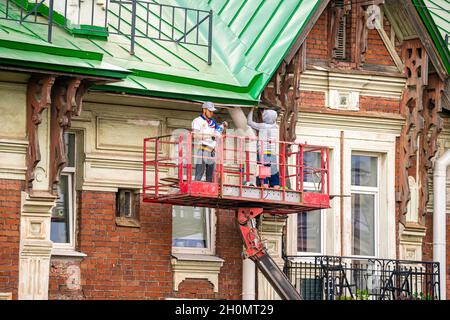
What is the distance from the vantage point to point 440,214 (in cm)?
3073

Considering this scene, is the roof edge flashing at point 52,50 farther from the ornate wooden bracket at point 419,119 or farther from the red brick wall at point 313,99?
the ornate wooden bracket at point 419,119

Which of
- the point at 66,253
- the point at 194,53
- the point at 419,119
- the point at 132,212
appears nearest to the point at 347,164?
the point at 419,119

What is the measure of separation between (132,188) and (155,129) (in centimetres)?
97

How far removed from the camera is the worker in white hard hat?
A: 2727 cm

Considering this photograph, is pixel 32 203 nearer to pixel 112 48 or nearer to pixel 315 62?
pixel 112 48

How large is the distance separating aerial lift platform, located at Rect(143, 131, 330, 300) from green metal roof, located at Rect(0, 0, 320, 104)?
0.81 meters

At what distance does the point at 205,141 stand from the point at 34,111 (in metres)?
2.61

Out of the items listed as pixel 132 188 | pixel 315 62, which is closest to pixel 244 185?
pixel 132 188

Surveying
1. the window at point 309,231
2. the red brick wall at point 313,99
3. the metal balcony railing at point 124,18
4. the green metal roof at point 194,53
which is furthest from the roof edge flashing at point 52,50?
the window at point 309,231

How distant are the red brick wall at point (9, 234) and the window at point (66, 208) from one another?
1.22m

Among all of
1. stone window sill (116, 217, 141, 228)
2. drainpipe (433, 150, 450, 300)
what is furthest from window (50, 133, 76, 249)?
drainpipe (433, 150, 450, 300)

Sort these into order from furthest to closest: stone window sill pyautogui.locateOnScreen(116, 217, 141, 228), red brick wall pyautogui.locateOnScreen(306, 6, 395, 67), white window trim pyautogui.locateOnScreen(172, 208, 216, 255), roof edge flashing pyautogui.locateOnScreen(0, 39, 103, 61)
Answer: red brick wall pyautogui.locateOnScreen(306, 6, 395, 67)
white window trim pyautogui.locateOnScreen(172, 208, 216, 255)
stone window sill pyautogui.locateOnScreen(116, 217, 141, 228)
roof edge flashing pyautogui.locateOnScreen(0, 39, 103, 61)

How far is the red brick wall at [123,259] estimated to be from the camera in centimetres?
2727

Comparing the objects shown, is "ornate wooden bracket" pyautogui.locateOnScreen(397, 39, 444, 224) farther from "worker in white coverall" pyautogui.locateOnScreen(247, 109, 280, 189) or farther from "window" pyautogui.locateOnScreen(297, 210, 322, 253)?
"worker in white coverall" pyautogui.locateOnScreen(247, 109, 280, 189)
